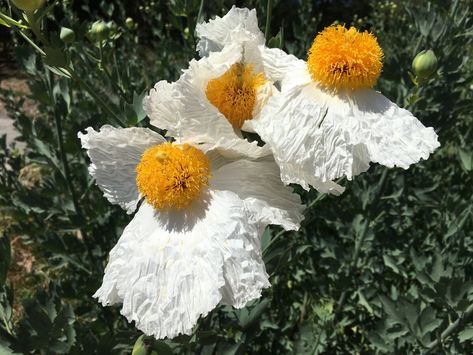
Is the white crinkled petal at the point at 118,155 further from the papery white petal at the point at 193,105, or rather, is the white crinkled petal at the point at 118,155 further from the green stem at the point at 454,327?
the green stem at the point at 454,327

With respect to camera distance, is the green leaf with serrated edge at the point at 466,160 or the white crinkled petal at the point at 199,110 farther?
the green leaf with serrated edge at the point at 466,160

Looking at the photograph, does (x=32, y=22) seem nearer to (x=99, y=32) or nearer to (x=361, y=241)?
(x=99, y=32)

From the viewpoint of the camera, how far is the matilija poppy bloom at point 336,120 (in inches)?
39.0

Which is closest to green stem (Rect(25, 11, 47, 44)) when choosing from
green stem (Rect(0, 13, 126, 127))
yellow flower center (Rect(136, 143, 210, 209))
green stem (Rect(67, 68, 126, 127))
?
green stem (Rect(0, 13, 126, 127))

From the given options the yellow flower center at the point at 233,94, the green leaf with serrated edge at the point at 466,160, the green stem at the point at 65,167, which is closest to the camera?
the yellow flower center at the point at 233,94

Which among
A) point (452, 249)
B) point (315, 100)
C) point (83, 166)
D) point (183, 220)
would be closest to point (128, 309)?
point (183, 220)

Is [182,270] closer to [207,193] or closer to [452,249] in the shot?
[207,193]

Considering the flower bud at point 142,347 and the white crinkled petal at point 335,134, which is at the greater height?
the white crinkled petal at point 335,134

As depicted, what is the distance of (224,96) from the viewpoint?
104cm

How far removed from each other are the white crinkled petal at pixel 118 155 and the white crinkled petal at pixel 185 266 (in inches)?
4.7

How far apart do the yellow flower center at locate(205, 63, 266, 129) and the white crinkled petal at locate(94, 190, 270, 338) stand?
0.57 feet

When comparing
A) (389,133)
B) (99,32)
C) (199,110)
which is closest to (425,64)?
(389,133)

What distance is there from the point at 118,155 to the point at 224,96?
0.28 m

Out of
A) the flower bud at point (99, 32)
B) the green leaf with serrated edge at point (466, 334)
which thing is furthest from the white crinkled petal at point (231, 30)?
the green leaf with serrated edge at point (466, 334)
